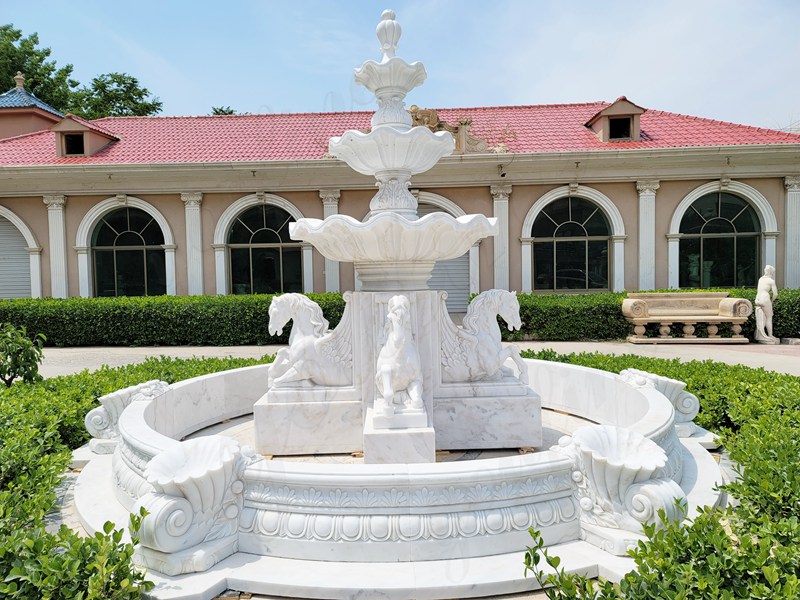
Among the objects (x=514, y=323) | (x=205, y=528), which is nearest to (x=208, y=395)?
(x=205, y=528)

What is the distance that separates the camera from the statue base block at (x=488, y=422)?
197 inches

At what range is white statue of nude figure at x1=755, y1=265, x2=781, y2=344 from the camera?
45.5ft

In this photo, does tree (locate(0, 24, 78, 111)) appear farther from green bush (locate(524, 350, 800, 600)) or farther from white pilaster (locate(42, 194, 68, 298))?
green bush (locate(524, 350, 800, 600))

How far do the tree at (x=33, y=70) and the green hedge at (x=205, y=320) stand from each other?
2496cm

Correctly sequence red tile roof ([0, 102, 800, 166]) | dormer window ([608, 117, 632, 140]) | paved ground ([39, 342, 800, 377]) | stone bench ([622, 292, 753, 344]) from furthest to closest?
dormer window ([608, 117, 632, 140]) → red tile roof ([0, 102, 800, 166]) → stone bench ([622, 292, 753, 344]) → paved ground ([39, 342, 800, 377])

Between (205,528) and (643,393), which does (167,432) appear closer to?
(205,528)

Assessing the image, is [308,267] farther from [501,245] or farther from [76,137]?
[76,137]

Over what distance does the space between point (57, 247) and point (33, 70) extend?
74.1 feet

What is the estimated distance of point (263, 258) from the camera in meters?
17.9

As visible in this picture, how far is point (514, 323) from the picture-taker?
5.18m

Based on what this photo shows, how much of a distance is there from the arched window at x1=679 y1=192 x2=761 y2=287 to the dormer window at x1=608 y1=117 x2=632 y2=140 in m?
3.34

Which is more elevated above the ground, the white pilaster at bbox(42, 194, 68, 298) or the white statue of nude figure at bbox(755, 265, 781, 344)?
the white pilaster at bbox(42, 194, 68, 298)

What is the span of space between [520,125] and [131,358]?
49.4ft

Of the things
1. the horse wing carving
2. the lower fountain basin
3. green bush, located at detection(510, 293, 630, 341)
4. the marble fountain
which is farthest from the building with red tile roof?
the lower fountain basin
